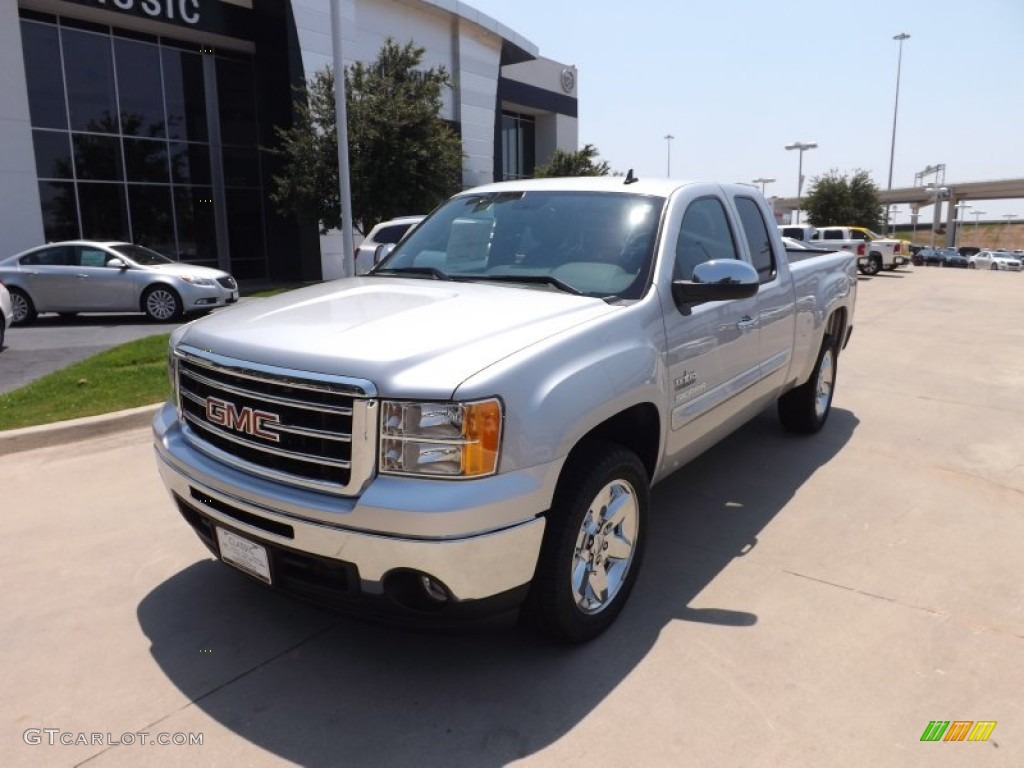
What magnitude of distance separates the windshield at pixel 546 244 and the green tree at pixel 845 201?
141 feet

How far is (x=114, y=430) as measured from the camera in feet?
20.3

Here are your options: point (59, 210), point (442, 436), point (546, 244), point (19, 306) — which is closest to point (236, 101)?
point (59, 210)

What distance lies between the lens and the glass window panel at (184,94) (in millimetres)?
22453

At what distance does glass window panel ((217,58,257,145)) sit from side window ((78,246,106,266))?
38.4 feet

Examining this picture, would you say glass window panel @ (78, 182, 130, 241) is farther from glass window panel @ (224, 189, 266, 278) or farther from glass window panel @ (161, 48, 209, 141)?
glass window panel @ (224, 189, 266, 278)

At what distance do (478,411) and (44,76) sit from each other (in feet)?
73.9

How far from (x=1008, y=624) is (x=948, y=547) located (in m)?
0.83

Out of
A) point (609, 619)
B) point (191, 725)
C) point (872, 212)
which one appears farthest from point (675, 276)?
point (872, 212)

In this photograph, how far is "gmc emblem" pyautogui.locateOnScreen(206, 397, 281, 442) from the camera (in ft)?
8.92

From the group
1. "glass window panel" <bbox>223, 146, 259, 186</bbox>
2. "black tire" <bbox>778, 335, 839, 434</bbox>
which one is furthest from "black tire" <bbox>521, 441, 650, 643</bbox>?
"glass window panel" <bbox>223, 146, 259, 186</bbox>

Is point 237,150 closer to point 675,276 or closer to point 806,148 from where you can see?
point 675,276

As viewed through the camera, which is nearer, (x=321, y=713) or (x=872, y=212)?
(x=321, y=713)

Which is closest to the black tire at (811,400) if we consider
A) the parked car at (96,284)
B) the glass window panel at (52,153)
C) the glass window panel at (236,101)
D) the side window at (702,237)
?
the side window at (702,237)

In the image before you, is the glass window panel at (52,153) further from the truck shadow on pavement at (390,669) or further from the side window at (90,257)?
the truck shadow on pavement at (390,669)
